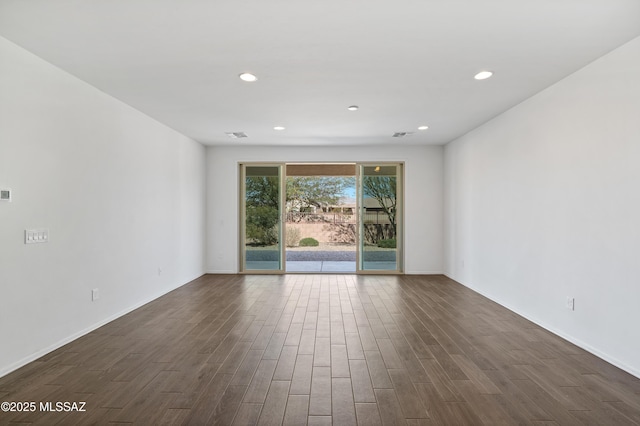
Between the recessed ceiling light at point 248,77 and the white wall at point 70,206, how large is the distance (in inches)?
63.8

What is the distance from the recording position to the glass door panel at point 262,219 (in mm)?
6977

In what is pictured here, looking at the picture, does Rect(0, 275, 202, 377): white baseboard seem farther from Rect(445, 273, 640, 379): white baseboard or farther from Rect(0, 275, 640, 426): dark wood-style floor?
Rect(445, 273, 640, 379): white baseboard

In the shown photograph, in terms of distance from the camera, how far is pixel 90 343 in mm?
3229

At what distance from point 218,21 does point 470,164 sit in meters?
4.52

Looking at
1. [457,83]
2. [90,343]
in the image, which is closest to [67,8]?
[90,343]

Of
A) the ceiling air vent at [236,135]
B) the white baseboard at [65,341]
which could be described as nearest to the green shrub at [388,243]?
the ceiling air vent at [236,135]

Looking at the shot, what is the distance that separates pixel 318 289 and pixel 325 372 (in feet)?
9.49

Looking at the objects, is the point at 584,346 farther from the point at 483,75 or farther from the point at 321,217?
the point at 321,217

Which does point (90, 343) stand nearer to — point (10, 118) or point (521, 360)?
point (10, 118)

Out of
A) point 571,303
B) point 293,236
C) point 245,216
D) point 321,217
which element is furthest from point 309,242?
point 571,303

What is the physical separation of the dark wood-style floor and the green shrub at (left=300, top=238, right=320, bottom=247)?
6634 millimetres

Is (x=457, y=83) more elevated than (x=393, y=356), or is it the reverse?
(x=457, y=83)

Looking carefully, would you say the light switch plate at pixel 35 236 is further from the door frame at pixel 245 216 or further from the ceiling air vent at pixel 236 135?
the door frame at pixel 245 216

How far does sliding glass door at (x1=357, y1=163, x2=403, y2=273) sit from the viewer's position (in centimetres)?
695
